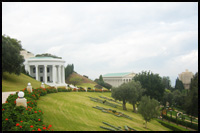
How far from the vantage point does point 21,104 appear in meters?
12.3

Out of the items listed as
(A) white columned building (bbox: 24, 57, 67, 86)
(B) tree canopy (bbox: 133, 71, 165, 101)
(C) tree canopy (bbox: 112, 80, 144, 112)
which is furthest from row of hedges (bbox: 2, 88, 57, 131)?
(A) white columned building (bbox: 24, 57, 67, 86)

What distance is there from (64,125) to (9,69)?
2647 centimetres

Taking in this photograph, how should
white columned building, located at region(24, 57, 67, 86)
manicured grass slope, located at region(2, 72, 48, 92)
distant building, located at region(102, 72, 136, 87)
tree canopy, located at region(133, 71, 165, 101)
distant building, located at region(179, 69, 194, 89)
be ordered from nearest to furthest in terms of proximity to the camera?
1. manicured grass slope, located at region(2, 72, 48, 92)
2. tree canopy, located at region(133, 71, 165, 101)
3. white columned building, located at region(24, 57, 67, 86)
4. distant building, located at region(102, 72, 136, 87)
5. distant building, located at region(179, 69, 194, 89)

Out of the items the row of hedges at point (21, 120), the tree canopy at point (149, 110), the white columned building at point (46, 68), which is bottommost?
the tree canopy at point (149, 110)

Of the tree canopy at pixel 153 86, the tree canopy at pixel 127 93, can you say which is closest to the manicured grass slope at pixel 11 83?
the tree canopy at pixel 127 93

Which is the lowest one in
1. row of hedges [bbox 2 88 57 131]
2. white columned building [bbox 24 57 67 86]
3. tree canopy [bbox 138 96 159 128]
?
tree canopy [bbox 138 96 159 128]

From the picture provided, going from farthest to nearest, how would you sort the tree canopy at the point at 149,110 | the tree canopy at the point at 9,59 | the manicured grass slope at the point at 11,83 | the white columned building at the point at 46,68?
the white columned building at the point at 46,68, the tree canopy at the point at 9,59, the manicured grass slope at the point at 11,83, the tree canopy at the point at 149,110

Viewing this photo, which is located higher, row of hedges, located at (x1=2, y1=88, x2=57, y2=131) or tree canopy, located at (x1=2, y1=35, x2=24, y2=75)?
tree canopy, located at (x1=2, y1=35, x2=24, y2=75)

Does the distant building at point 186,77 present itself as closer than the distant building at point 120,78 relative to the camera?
No

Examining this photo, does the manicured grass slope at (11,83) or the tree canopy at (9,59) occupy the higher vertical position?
the tree canopy at (9,59)

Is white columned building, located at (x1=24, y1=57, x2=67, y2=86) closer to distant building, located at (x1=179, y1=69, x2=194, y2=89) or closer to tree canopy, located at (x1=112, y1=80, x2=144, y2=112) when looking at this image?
tree canopy, located at (x1=112, y1=80, x2=144, y2=112)

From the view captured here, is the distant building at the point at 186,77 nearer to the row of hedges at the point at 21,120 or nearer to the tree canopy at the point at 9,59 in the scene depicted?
the tree canopy at the point at 9,59

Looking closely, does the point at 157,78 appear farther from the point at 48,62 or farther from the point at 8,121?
the point at 8,121

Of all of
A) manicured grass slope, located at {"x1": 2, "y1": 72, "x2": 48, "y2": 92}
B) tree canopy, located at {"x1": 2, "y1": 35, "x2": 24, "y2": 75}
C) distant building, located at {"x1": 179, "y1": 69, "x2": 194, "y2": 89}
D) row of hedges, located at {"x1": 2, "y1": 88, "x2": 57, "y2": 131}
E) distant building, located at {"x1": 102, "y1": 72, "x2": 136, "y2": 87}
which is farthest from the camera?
distant building, located at {"x1": 179, "y1": 69, "x2": 194, "y2": 89}
